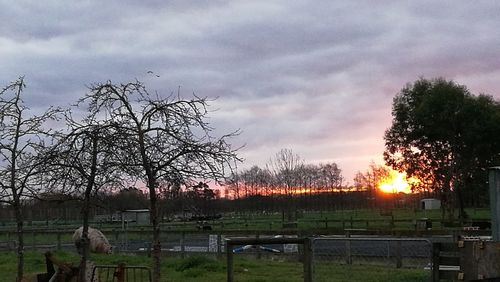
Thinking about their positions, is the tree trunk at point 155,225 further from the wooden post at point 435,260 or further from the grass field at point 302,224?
the grass field at point 302,224

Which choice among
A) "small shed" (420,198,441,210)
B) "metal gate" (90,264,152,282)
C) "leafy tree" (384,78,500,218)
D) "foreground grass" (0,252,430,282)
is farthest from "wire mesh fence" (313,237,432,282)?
"small shed" (420,198,441,210)

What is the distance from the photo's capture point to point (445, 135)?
4675cm

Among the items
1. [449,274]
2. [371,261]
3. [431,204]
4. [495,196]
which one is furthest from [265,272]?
[431,204]

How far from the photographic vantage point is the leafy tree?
45812 mm

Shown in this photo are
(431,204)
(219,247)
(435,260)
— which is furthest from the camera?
(431,204)

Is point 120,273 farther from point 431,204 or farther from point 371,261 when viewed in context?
point 431,204

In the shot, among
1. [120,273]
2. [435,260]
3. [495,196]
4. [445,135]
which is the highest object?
[445,135]

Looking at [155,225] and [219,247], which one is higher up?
[155,225]

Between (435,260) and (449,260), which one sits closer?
(449,260)

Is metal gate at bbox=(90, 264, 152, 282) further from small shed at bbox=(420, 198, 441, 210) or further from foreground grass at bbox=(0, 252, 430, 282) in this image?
small shed at bbox=(420, 198, 441, 210)

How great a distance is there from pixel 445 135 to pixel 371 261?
29.0m

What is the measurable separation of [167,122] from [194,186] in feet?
3.58

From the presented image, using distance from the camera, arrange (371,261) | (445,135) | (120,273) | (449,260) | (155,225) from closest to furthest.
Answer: (120,273), (155,225), (449,260), (371,261), (445,135)

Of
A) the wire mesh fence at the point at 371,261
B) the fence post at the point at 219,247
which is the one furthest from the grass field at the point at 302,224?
the wire mesh fence at the point at 371,261
